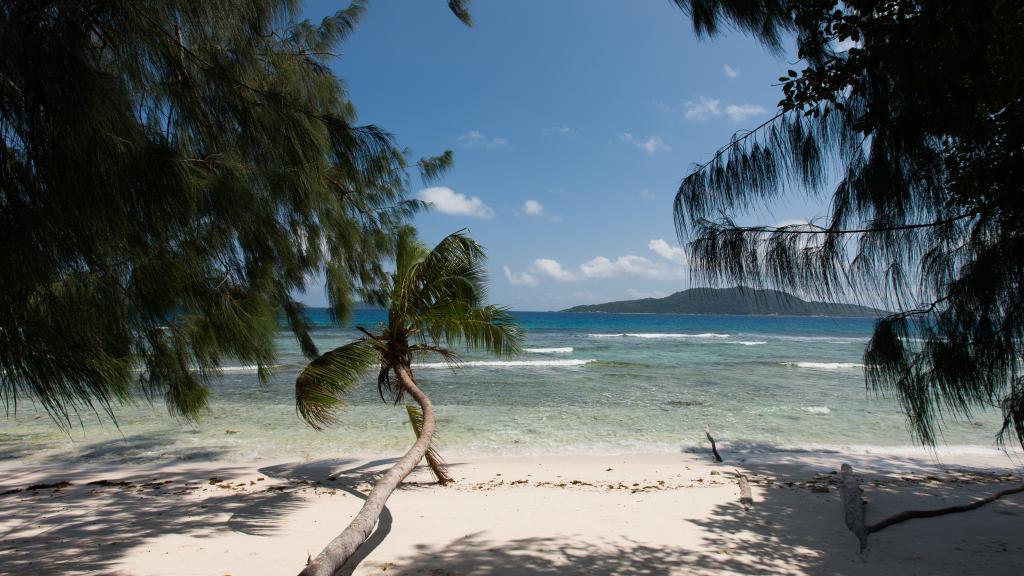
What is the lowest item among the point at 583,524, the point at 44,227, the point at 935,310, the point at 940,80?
the point at 583,524

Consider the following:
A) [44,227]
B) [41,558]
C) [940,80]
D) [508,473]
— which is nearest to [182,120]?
[44,227]

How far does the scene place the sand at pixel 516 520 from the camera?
343 centimetres

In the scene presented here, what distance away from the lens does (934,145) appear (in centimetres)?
225

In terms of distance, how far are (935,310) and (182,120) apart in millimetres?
3775

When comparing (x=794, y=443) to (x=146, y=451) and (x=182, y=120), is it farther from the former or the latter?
(x=146, y=451)

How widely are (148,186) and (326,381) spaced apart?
3.48 meters

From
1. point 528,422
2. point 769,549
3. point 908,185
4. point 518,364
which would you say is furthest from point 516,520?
point 518,364

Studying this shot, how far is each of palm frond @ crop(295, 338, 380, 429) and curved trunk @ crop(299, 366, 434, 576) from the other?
0.54 metres

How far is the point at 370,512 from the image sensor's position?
3475 mm

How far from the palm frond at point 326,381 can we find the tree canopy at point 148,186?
4.11 feet

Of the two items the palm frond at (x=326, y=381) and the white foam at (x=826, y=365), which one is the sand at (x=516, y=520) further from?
the white foam at (x=826, y=365)

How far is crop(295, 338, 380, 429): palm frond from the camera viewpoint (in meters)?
4.81

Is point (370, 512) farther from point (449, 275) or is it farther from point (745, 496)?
point (745, 496)

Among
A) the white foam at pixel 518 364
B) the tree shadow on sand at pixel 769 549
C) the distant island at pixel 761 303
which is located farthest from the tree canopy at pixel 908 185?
the white foam at pixel 518 364
